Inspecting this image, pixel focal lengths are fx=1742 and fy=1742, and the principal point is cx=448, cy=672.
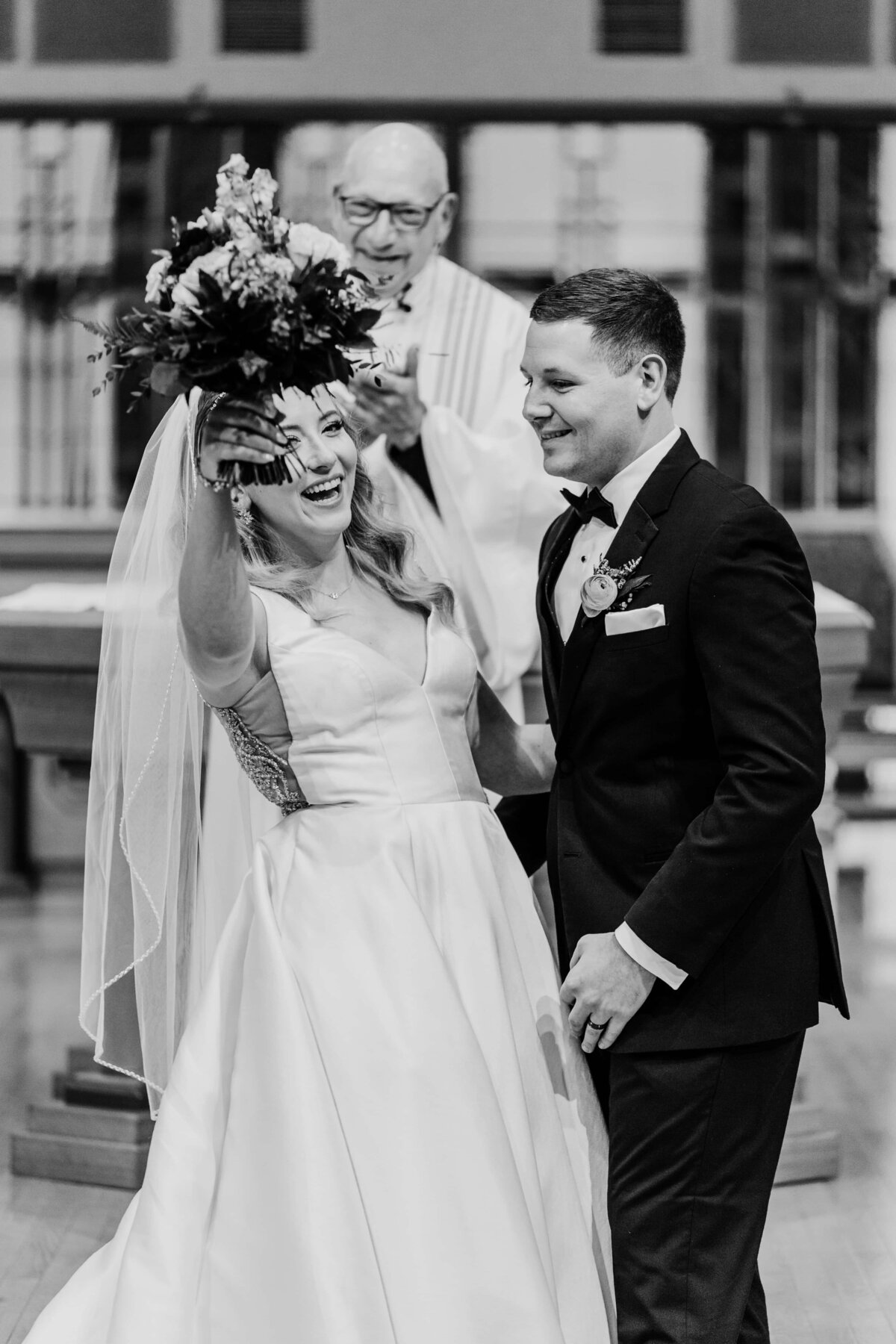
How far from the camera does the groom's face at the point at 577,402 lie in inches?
83.0

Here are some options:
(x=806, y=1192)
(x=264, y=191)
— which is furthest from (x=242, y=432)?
(x=806, y=1192)

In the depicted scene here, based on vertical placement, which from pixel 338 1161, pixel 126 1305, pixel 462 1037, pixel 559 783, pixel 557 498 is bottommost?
pixel 126 1305

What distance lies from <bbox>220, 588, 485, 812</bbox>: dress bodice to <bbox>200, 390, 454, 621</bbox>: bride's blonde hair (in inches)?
1.9

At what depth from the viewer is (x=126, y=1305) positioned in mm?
2137

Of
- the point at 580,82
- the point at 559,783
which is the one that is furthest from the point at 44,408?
the point at 559,783

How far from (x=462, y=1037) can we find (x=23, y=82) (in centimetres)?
653

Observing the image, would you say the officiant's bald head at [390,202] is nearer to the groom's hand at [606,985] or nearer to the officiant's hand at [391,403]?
the officiant's hand at [391,403]

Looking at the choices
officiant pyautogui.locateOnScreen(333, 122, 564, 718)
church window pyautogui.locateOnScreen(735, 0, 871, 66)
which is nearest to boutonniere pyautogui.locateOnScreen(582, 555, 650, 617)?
officiant pyautogui.locateOnScreen(333, 122, 564, 718)

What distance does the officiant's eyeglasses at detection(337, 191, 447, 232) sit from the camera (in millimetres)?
3459

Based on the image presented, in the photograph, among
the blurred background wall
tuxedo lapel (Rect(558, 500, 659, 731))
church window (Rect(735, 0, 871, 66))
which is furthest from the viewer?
church window (Rect(735, 0, 871, 66))

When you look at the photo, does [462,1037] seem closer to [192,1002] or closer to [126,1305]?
[126,1305]

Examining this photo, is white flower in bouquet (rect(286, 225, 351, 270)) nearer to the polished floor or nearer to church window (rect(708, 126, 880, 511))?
the polished floor

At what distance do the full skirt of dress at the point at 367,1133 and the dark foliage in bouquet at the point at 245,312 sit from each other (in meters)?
0.58

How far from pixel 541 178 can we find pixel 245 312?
6.22 m
